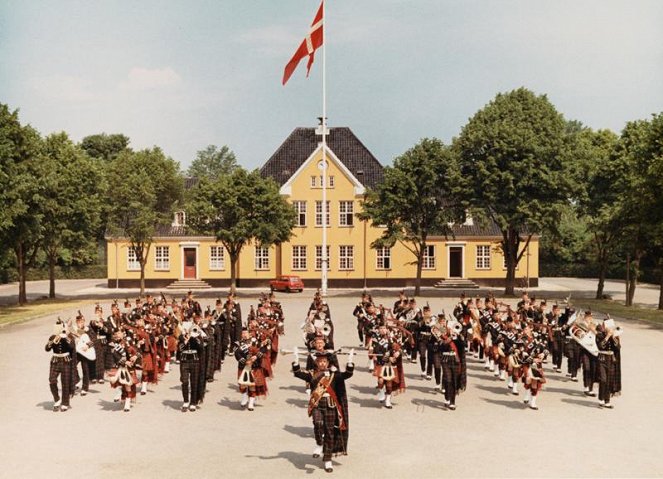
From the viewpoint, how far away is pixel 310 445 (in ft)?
45.1

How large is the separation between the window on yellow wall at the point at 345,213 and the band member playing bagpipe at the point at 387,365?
46.5m

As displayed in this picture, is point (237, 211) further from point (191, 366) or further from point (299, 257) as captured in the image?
point (191, 366)

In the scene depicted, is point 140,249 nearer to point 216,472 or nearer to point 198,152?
point 216,472

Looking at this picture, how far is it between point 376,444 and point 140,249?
43.7m

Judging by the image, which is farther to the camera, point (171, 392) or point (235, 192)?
point (235, 192)

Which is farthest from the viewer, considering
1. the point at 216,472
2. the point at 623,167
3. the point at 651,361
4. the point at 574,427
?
the point at 623,167

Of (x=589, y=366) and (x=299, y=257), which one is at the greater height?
(x=299, y=257)

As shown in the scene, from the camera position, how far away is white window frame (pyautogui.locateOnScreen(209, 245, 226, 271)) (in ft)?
218

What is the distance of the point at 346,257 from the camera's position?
6469cm

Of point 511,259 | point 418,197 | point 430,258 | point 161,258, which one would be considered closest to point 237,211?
point 418,197

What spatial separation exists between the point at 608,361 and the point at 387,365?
5467 millimetres

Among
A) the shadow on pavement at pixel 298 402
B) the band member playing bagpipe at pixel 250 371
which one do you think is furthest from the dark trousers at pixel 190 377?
Answer: the shadow on pavement at pixel 298 402

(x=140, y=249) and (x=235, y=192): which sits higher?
(x=235, y=192)

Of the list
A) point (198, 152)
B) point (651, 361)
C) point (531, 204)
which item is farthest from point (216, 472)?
point (198, 152)
